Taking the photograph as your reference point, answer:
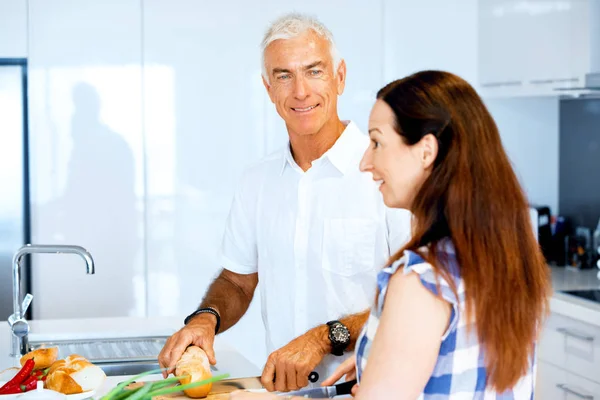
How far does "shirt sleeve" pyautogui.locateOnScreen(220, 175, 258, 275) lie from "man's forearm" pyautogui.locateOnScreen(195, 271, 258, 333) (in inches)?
1.5

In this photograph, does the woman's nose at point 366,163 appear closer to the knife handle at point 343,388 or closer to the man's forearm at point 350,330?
the knife handle at point 343,388

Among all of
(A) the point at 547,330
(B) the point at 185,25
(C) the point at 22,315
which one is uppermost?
(B) the point at 185,25

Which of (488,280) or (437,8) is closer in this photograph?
(488,280)

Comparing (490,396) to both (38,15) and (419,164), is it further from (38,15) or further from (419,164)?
(38,15)

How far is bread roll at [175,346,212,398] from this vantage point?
1.61m

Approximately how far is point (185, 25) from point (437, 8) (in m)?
1.10

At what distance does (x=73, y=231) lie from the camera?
3.60m

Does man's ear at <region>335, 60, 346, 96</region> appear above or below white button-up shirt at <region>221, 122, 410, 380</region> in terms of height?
above

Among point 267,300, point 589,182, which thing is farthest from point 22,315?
point 589,182

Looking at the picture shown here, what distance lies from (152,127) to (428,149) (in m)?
2.54

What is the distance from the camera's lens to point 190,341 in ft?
6.05

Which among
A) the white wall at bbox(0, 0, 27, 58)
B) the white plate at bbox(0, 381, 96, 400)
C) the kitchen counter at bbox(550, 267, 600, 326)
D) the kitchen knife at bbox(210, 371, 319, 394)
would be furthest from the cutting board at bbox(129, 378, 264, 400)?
the white wall at bbox(0, 0, 27, 58)

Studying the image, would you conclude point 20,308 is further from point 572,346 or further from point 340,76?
point 572,346

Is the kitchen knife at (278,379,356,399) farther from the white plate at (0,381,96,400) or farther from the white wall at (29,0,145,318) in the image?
the white wall at (29,0,145,318)
